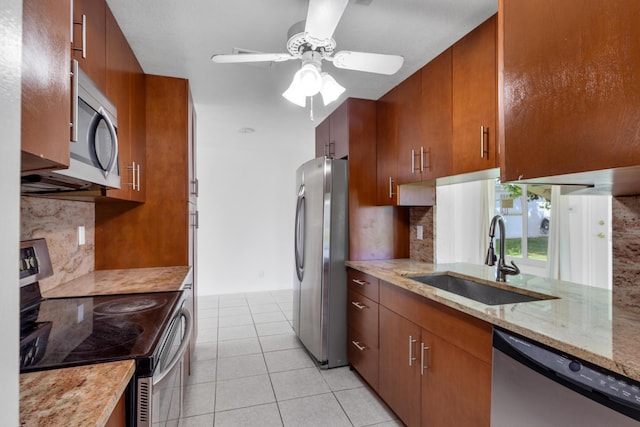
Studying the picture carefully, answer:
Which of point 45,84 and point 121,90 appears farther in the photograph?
point 121,90

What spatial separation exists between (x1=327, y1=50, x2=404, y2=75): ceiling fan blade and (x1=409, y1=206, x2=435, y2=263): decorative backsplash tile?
1360 millimetres

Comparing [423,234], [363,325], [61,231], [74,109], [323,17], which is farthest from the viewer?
[423,234]

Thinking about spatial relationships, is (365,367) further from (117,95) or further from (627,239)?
(117,95)

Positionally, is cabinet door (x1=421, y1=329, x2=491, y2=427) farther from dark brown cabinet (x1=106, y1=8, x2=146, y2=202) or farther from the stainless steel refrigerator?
dark brown cabinet (x1=106, y1=8, x2=146, y2=202)

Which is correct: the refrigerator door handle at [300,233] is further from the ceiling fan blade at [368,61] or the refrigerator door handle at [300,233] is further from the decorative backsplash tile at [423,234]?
the ceiling fan blade at [368,61]

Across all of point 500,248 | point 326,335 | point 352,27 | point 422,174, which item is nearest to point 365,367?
point 326,335

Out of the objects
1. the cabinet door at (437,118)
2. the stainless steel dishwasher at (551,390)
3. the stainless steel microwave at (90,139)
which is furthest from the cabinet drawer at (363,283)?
the stainless steel microwave at (90,139)

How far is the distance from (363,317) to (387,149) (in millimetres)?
1354

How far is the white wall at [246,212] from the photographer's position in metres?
4.99

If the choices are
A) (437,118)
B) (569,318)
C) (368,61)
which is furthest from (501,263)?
(368,61)

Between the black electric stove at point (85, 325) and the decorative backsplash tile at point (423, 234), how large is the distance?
6.27ft

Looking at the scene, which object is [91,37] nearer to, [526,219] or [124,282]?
[124,282]

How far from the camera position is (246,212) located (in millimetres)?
5219

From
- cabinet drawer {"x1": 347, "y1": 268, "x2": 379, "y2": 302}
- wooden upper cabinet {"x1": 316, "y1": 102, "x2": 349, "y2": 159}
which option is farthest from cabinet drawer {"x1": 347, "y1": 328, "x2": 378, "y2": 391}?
wooden upper cabinet {"x1": 316, "y1": 102, "x2": 349, "y2": 159}
